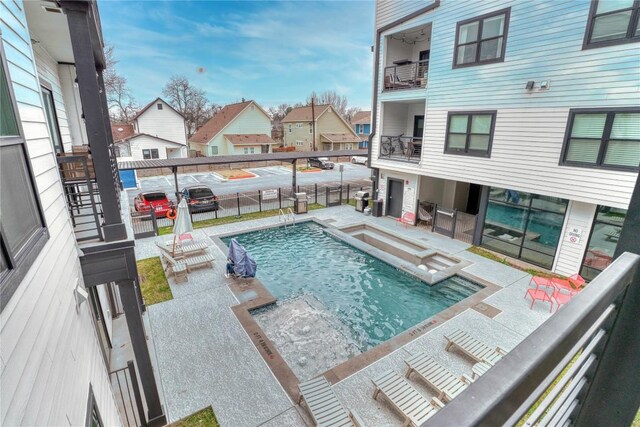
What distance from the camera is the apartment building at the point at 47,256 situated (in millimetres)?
1970

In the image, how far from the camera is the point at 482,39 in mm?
11078

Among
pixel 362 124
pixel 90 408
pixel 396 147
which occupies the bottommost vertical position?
pixel 90 408

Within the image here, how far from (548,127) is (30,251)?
12507mm

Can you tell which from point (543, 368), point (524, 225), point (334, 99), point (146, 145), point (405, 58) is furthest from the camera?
point (334, 99)

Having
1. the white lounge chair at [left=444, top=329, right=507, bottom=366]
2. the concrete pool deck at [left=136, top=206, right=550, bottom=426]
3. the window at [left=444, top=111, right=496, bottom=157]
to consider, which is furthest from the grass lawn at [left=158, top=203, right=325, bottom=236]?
the white lounge chair at [left=444, top=329, right=507, bottom=366]

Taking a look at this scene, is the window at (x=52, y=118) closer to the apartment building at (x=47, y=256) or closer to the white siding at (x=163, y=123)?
the apartment building at (x=47, y=256)

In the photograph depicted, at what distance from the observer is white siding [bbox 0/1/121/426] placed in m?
1.83

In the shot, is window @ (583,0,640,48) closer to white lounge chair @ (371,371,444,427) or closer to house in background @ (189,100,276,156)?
white lounge chair @ (371,371,444,427)

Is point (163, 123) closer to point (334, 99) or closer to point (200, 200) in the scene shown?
point (200, 200)

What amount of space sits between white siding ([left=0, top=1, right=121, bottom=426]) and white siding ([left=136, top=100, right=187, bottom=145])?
3522cm

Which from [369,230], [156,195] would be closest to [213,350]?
[369,230]

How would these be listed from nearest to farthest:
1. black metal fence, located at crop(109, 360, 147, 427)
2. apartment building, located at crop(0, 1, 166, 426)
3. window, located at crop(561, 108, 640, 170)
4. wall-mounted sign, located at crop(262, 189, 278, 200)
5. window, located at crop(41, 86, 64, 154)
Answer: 1. apartment building, located at crop(0, 1, 166, 426)
2. black metal fence, located at crop(109, 360, 147, 427)
3. window, located at crop(41, 86, 64, 154)
4. window, located at crop(561, 108, 640, 170)
5. wall-mounted sign, located at crop(262, 189, 278, 200)

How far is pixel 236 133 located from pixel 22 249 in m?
41.2

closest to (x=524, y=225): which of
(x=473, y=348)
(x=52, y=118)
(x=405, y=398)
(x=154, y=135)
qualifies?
(x=473, y=348)
